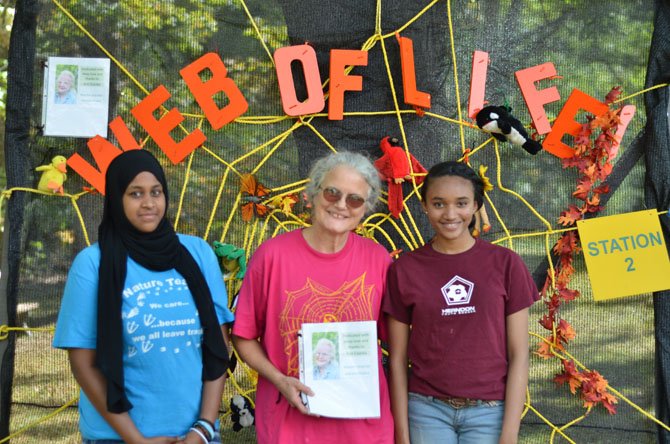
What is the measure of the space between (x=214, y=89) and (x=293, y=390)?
56.6 inches

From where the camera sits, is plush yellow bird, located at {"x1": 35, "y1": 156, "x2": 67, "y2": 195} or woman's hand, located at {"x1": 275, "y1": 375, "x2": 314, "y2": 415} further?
plush yellow bird, located at {"x1": 35, "y1": 156, "x2": 67, "y2": 195}

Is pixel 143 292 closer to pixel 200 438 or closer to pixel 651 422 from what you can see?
pixel 200 438

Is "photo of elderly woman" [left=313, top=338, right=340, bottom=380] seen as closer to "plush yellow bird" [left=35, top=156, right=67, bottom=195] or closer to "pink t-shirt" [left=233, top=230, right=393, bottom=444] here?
"pink t-shirt" [left=233, top=230, right=393, bottom=444]

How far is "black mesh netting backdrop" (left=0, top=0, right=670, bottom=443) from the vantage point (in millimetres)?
2914

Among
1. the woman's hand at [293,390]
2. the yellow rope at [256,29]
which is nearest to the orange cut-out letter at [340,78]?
the yellow rope at [256,29]

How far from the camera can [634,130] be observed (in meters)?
2.99

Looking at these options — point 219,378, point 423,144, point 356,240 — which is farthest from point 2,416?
point 423,144

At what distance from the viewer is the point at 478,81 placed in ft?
9.66

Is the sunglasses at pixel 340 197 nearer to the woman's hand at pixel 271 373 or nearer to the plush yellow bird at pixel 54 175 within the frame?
the woman's hand at pixel 271 373

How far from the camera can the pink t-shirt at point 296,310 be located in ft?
6.97

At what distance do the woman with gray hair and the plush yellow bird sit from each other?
1157 mm

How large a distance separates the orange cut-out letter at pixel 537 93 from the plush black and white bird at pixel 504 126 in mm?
82

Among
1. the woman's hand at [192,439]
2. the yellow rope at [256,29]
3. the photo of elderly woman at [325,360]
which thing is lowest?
the woman's hand at [192,439]

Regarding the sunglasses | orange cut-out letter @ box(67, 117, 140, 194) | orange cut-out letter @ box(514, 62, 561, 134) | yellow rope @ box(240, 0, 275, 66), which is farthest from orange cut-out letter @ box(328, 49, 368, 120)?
orange cut-out letter @ box(67, 117, 140, 194)
